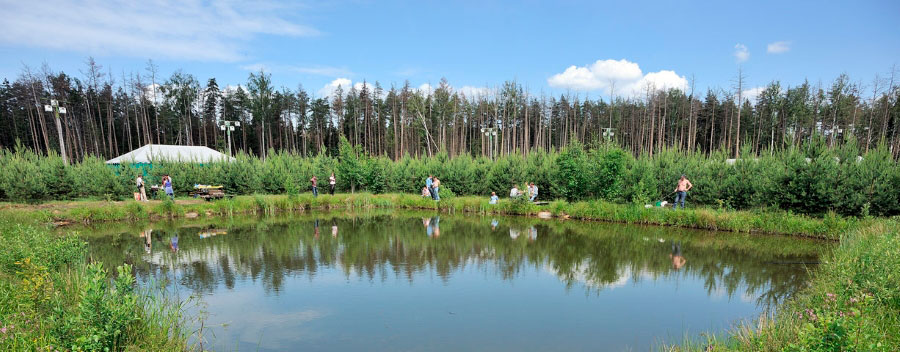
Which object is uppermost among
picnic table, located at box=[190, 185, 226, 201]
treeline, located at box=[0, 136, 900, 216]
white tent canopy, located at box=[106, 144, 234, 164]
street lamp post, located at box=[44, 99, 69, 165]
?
street lamp post, located at box=[44, 99, 69, 165]

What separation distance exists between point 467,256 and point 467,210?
362 inches

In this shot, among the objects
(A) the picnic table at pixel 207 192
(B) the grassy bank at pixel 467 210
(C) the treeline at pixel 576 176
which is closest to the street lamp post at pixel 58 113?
(C) the treeline at pixel 576 176

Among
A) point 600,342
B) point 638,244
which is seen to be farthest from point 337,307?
point 638,244

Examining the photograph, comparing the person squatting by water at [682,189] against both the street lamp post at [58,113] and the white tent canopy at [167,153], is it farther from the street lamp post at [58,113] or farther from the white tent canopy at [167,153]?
the street lamp post at [58,113]

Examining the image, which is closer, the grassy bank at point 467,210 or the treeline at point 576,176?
the treeline at point 576,176

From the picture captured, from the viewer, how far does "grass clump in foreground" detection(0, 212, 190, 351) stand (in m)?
4.42

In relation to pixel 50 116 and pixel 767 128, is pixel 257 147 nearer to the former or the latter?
pixel 50 116

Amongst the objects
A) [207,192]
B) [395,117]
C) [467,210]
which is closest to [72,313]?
[467,210]

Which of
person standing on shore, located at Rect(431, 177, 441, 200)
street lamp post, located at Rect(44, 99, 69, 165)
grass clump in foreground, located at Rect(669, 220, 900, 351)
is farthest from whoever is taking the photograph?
person standing on shore, located at Rect(431, 177, 441, 200)

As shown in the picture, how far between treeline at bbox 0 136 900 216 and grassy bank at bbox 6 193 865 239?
841mm

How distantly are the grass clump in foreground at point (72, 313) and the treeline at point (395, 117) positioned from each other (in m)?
35.0

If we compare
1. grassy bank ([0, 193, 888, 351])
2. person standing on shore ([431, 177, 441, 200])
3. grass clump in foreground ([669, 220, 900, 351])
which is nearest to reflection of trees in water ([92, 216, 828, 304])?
grassy bank ([0, 193, 888, 351])

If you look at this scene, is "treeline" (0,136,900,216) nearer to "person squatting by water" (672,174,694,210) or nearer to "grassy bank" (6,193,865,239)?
"grassy bank" (6,193,865,239)

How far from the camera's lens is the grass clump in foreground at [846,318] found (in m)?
3.42
